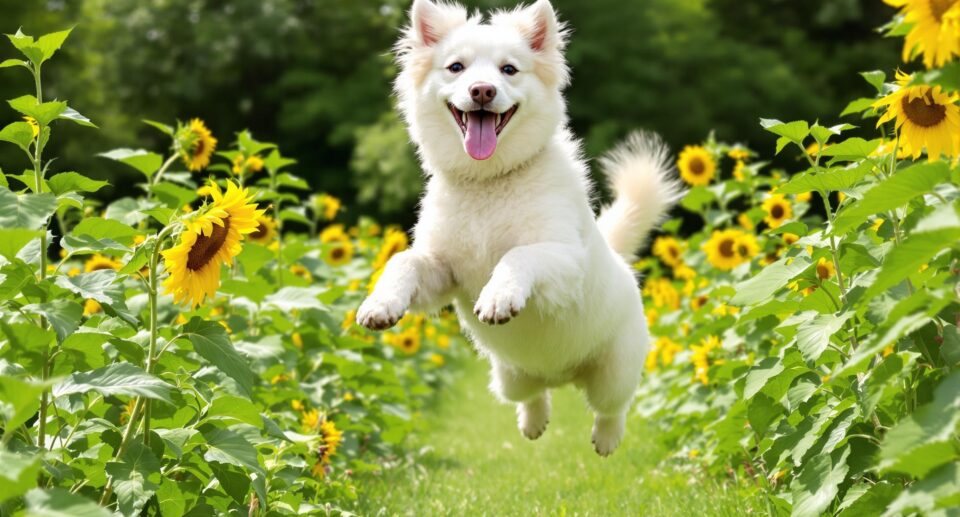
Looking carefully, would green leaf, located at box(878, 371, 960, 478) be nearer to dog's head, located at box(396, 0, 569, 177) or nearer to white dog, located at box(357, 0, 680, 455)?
white dog, located at box(357, 0, 680, 455)

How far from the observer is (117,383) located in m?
2.19

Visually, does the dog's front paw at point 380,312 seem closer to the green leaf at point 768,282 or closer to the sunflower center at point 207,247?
the sunflower center at point 207,247

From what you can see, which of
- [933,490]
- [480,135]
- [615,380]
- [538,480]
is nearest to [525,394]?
[615,380]

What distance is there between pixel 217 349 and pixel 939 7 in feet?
6.44

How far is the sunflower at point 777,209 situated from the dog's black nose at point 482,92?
208 centimetres

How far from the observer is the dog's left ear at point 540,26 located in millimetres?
3824

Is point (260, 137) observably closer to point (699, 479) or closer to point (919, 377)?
point (699, 479)

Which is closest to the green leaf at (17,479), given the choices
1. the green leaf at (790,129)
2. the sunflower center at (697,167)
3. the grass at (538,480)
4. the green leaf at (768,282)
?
the green leaf at (768,282)

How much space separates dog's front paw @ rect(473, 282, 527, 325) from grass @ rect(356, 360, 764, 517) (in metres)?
1.37

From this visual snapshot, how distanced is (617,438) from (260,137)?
22.7m

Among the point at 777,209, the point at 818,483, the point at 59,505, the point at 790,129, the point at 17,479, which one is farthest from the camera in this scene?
the point at 777,209

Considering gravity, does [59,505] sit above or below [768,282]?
above

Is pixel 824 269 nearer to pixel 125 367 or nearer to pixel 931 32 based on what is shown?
pixel 931 32

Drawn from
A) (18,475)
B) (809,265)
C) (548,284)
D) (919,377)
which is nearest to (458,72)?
(548,284)
